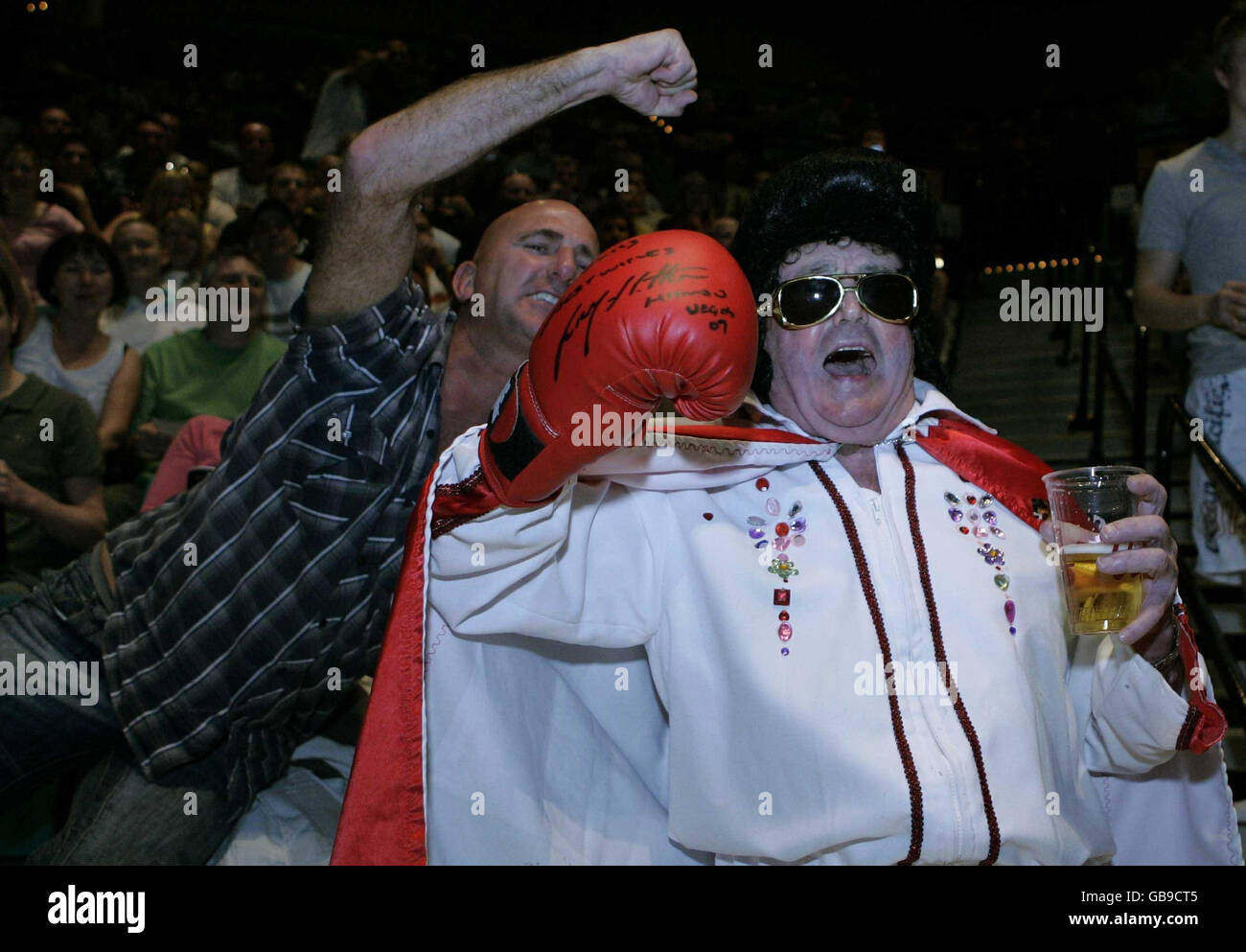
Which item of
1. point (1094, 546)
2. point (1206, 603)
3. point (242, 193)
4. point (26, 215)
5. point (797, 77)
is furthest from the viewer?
point (797, 77)

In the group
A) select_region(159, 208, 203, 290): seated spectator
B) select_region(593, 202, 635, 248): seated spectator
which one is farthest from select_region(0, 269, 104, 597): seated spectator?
select_region(593, 202, 635, 248): seated spectator

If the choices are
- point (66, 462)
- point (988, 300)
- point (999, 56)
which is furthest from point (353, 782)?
point (999, 56)

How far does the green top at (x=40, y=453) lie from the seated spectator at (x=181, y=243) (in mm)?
1628

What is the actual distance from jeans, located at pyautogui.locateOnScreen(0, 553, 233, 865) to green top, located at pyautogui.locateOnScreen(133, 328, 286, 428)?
1.14 m

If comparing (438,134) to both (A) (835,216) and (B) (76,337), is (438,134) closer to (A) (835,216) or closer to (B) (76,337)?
(A) (835,216)

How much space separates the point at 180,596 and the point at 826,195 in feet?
4.55

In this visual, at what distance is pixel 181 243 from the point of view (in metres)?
4.71

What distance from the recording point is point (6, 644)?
2.44 m

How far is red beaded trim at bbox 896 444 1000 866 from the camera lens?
1.70 m

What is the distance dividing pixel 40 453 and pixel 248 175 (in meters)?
3.33

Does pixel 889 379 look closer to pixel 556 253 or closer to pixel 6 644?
pixel 556 253

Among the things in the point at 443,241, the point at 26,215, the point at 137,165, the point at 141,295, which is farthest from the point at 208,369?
the point at 137,165

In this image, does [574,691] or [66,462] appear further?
[66,462]

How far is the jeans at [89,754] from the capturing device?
224 cm
